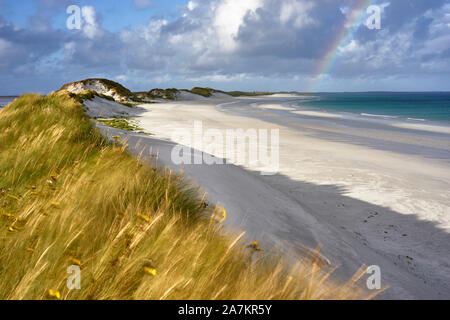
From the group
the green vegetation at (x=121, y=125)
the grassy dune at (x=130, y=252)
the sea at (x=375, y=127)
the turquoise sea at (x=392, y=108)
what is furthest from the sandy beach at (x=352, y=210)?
the turquoise sea at (x=392, y=108)

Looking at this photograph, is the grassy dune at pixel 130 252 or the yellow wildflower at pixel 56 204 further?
the yellow wildflower at pixel 56 204

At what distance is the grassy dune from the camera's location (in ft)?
5.31

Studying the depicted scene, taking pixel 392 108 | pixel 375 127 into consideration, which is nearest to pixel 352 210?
pixel 375 127

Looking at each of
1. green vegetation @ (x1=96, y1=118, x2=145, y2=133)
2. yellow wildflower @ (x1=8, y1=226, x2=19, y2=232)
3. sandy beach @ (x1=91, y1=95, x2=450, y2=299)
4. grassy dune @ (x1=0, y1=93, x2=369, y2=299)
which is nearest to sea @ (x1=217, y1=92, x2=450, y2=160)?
sandy beach @ (x1=91, y1=95, x2=450, y2=299)

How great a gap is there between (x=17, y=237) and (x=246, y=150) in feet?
26.5

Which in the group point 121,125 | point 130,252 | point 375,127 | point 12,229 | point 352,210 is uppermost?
point 121,125

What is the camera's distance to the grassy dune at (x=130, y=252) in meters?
1.62

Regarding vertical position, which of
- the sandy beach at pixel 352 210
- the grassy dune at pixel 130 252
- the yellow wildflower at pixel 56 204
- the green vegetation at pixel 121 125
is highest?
the green vegetation at pixel 121 125

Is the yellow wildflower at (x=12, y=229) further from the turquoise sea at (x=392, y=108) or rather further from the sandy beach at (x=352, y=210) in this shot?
the turquoise sea at (x=392, y=108)

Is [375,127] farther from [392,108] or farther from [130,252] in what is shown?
[392,108]

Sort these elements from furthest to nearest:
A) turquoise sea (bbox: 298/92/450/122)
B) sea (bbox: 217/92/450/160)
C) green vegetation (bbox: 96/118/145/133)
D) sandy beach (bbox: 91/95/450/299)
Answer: turquoise sea (bbox: 298/92/450/122) → sea (bbox: 217/92/450/160) → green vegetation (bbox: 96/118/145/133) → sandy beach (bbox: 91/95/450/299)

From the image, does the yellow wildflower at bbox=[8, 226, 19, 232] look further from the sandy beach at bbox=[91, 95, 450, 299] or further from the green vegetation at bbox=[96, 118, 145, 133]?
the green vegetation at bbox=[96, 118, 145, 133]

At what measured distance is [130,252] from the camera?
1.90 meters
